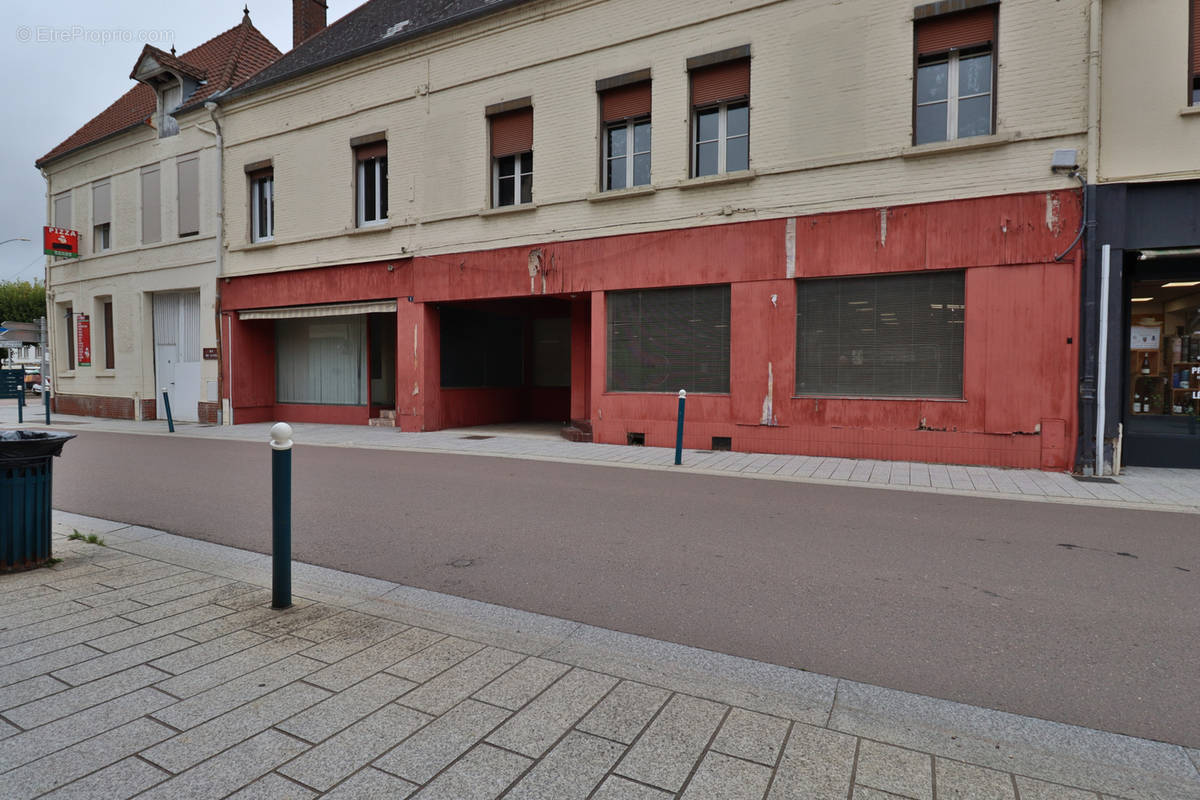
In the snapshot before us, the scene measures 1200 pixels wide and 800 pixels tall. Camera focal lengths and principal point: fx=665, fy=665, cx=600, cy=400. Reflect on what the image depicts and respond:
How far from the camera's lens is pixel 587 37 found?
1293 centimetres

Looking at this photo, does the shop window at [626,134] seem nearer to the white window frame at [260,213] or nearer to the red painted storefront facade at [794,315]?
the red painted storefront facade at [794,315]

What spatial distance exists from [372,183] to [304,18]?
8831mm

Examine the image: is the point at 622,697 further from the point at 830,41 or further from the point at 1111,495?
the point at 830,41

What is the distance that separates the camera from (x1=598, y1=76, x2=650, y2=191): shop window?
1268 cm

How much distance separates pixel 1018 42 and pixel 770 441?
22.6 ft

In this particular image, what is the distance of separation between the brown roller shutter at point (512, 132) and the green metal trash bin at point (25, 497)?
430 inches

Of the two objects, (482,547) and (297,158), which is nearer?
(482,547)

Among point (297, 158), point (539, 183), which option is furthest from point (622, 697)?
point (297, 158)

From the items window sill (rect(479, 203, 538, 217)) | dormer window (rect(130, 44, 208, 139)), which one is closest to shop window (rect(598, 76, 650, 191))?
window sill (rect(479, 203, 538, 217))

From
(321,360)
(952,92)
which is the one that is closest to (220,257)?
(321,360)

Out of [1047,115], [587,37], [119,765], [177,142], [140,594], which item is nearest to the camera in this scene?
[119,765]

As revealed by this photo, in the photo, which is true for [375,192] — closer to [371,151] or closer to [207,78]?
[371,151]

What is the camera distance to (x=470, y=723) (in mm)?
2699

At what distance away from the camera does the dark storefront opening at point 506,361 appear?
15984 mm
